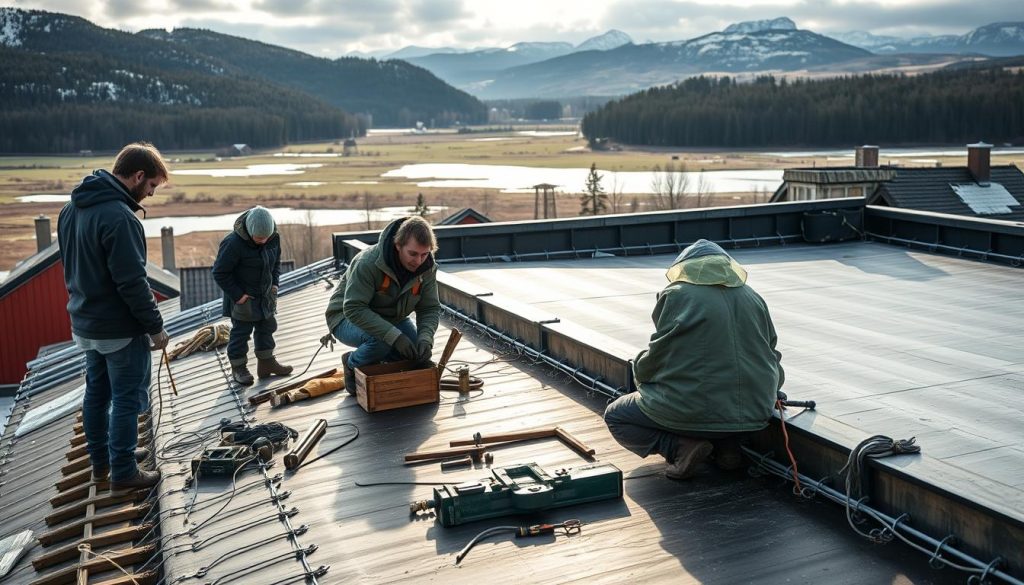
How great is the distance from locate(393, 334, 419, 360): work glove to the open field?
5557 cm

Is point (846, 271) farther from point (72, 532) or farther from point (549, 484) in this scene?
point (72, 532)

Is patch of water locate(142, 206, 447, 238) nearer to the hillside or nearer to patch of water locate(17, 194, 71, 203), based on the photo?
patch of water locate(17, 194, 71, 203)

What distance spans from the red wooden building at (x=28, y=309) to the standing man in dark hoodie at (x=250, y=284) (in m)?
26.7

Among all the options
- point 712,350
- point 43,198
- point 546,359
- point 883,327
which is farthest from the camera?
point 43,198

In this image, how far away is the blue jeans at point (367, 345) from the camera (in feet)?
28.2

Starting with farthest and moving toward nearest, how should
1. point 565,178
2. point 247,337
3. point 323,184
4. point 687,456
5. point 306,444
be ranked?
point 565,178, point 323,184, point 247,337, point 306,444, point 687,456

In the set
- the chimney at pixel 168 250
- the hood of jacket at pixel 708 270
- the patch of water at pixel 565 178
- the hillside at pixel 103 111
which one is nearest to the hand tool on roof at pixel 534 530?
the hood of jacket at pixel 708 270

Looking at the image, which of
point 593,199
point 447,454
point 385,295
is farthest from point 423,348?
point 593,199

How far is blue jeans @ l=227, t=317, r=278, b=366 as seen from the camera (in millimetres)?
9930

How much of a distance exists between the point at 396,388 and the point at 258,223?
7.40 ft

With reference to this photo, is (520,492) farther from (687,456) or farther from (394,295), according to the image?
(394,295)

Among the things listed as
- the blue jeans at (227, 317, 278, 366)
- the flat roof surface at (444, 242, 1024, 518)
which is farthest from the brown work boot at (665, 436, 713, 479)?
the blue jeans at (227, 317, 278, 366)

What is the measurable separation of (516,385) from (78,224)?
4.06 metres

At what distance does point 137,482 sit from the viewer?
734cm
